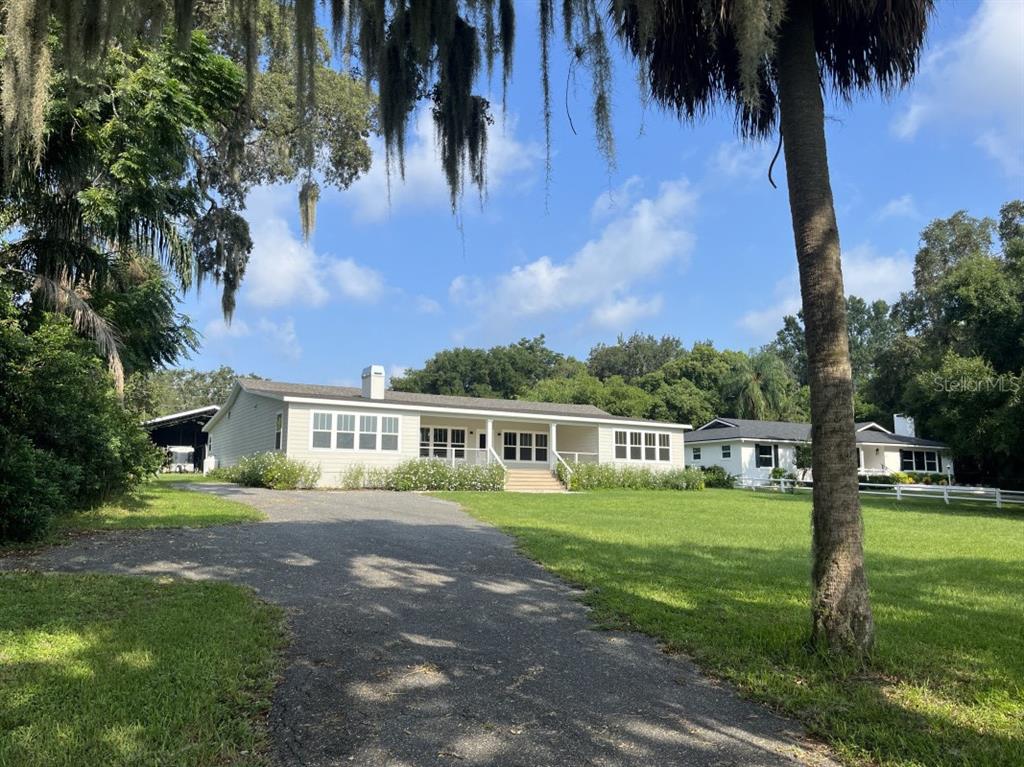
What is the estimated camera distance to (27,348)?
8.55 metres

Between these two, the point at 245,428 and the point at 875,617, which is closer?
the point at 875,617

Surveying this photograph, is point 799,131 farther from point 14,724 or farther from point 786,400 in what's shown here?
point 786,400

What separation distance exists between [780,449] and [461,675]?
111 ft

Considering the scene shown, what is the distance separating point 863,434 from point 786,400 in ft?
33.0

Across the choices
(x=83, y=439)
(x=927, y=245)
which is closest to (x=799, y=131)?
(x=83, y=439)

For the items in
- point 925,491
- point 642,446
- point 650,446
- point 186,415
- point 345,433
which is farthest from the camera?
point 186,415

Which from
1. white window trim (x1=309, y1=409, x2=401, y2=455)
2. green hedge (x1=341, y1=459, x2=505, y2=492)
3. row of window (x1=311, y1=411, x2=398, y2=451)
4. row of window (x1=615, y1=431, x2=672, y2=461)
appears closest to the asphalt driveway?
green hedge (x1=341, y1=459, x2=505, y2=492)

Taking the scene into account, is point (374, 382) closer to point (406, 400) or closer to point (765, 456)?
point (406, 400)

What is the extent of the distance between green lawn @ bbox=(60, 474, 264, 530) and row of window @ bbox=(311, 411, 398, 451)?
716 centimetres

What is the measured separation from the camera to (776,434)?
34062 mm

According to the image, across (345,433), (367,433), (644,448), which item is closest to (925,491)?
(644,448)

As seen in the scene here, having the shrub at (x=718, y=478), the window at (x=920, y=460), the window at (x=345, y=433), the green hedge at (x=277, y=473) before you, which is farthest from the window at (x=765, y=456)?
the green hedge at (x=277, y=473)

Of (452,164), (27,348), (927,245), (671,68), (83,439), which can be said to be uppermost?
(927,245)

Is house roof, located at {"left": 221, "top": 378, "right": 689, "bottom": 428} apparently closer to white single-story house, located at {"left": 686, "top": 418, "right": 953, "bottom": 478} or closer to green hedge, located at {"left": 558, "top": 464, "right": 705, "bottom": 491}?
green hedge, located at {"left": 558, "top": 464, "right": 705, "bottom": 491}
